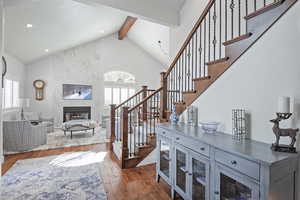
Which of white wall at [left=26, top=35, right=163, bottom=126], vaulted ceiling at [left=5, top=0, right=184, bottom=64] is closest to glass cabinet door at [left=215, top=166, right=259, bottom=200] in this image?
vaulted ceiling at [left=5, top=0, right=184, bottom=64]

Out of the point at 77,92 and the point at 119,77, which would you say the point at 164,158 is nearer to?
A: the point at 77,92

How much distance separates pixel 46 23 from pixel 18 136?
3.10 metres

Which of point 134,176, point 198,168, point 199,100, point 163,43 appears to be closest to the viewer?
point 198,168

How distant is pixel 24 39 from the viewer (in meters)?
4.80

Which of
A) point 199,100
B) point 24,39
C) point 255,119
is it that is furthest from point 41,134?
point 255,119

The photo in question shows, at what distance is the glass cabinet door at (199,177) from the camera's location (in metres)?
1.62

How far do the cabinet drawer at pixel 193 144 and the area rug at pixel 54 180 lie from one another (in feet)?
4.40

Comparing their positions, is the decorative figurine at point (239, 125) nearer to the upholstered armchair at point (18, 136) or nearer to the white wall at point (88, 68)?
the upholstered armchair at point (18, 136)

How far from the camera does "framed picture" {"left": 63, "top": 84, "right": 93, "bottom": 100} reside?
759 centimetres

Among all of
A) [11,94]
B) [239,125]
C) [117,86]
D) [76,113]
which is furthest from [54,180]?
[117,86]

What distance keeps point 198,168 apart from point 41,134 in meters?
4.59

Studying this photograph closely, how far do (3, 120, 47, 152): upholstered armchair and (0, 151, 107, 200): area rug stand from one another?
2.63 feet

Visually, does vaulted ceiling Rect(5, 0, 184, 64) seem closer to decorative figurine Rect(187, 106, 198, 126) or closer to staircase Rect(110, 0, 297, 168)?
staircase Rect(110, 0, 297, 168)

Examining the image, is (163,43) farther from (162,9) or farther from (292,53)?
(292,53)
